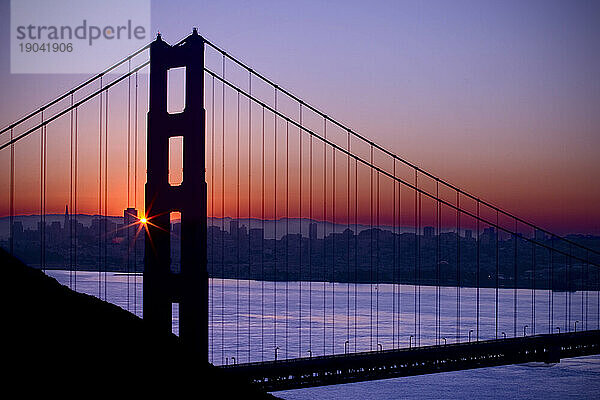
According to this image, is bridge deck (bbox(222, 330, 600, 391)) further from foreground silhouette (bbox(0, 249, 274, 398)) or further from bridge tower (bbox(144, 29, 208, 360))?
foreground silhouette (bbox(0, 249, 274, 398))

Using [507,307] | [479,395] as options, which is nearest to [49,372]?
[479,395]

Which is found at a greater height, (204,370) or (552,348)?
(204,370)

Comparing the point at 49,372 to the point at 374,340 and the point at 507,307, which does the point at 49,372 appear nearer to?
the point at 374,340

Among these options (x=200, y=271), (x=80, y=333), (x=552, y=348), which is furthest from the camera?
(x=552, y=348)

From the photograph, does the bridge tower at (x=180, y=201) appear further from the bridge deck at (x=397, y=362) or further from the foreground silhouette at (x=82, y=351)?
the bridge deck at (x=397, y=362)

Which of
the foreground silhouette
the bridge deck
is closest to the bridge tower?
the foreground silhouette

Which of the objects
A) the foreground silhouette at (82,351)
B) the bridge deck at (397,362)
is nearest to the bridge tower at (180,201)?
the foreground silhouette at (82,351)
